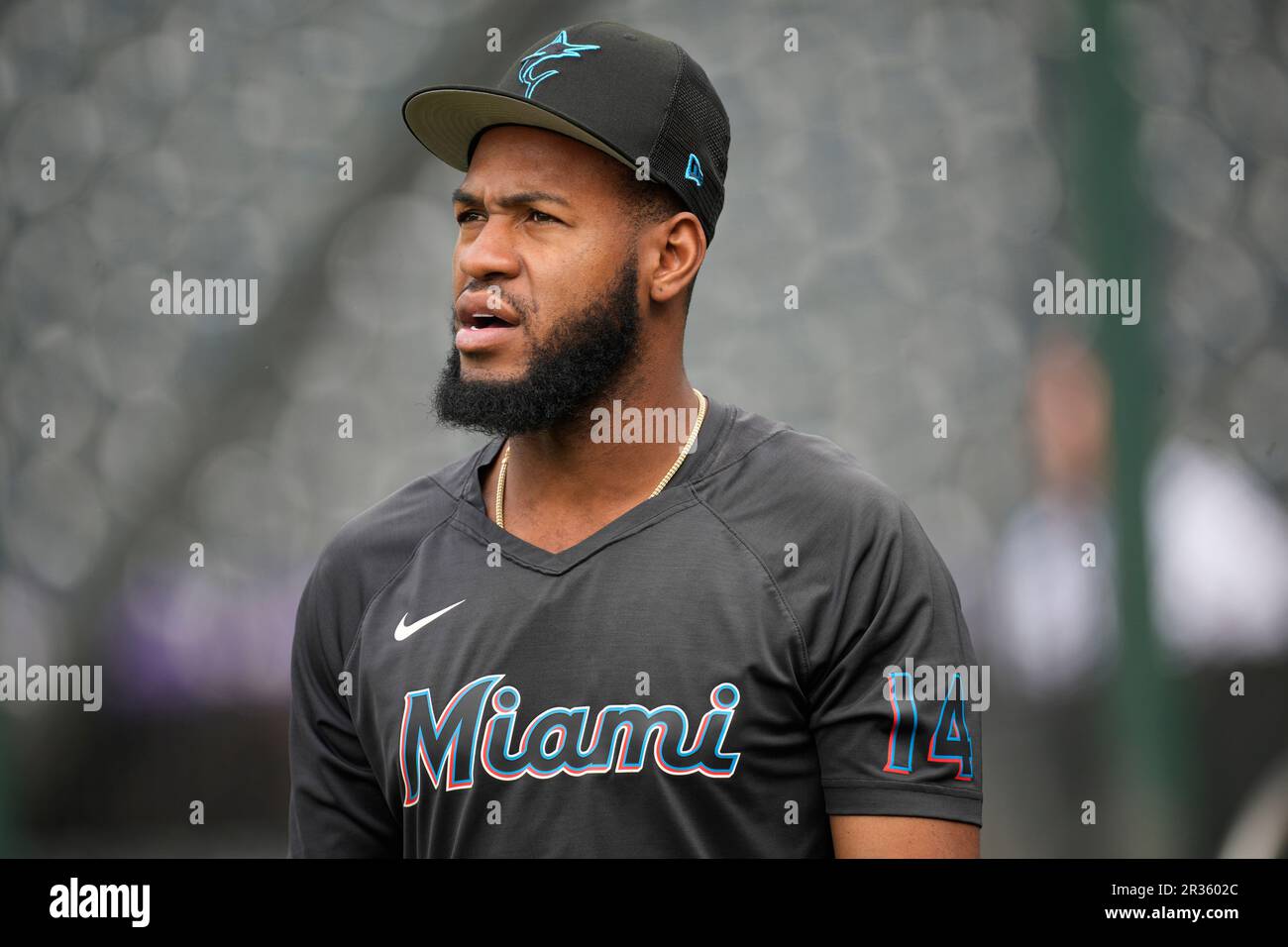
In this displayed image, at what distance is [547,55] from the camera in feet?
7.16

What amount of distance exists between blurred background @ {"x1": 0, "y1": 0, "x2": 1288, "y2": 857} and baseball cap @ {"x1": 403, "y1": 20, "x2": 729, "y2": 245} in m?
1.66

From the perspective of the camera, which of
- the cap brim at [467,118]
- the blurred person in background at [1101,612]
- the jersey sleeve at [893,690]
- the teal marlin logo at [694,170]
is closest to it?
the jersey sleeve at [893,690]

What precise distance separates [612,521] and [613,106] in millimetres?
645

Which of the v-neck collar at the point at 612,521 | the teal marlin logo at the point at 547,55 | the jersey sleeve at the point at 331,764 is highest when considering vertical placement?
the teal marlin logo at the point at 547,55

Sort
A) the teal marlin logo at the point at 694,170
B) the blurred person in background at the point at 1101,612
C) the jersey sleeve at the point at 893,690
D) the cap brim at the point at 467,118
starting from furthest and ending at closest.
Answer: the blurred person in background at the point at 1101,612 → the teal marlin logo at the point at 694,170 → the cap brim at the point at 467,118 → the jersey sleeve at the point at 893,690

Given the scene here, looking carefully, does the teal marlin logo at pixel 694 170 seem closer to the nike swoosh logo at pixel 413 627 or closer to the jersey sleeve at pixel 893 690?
the jersey sleeve at pixel 893 690

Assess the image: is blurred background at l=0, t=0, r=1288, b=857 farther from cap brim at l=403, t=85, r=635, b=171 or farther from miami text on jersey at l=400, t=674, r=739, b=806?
miami text on jersey at l=400, t=674, r=739, b=806


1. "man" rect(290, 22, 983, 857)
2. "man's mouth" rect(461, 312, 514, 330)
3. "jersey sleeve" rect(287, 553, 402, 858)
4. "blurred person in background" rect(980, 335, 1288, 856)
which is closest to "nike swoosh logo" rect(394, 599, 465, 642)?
"man" rect(290, 22, 983, 857)

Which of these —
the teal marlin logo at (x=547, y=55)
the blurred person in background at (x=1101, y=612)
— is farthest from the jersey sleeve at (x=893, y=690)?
the blurred person in background at (x=1101, y=612)

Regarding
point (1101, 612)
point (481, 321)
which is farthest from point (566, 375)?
point (1101, 612)

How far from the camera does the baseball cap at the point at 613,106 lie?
6.81ft

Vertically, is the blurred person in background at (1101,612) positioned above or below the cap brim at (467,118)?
below
